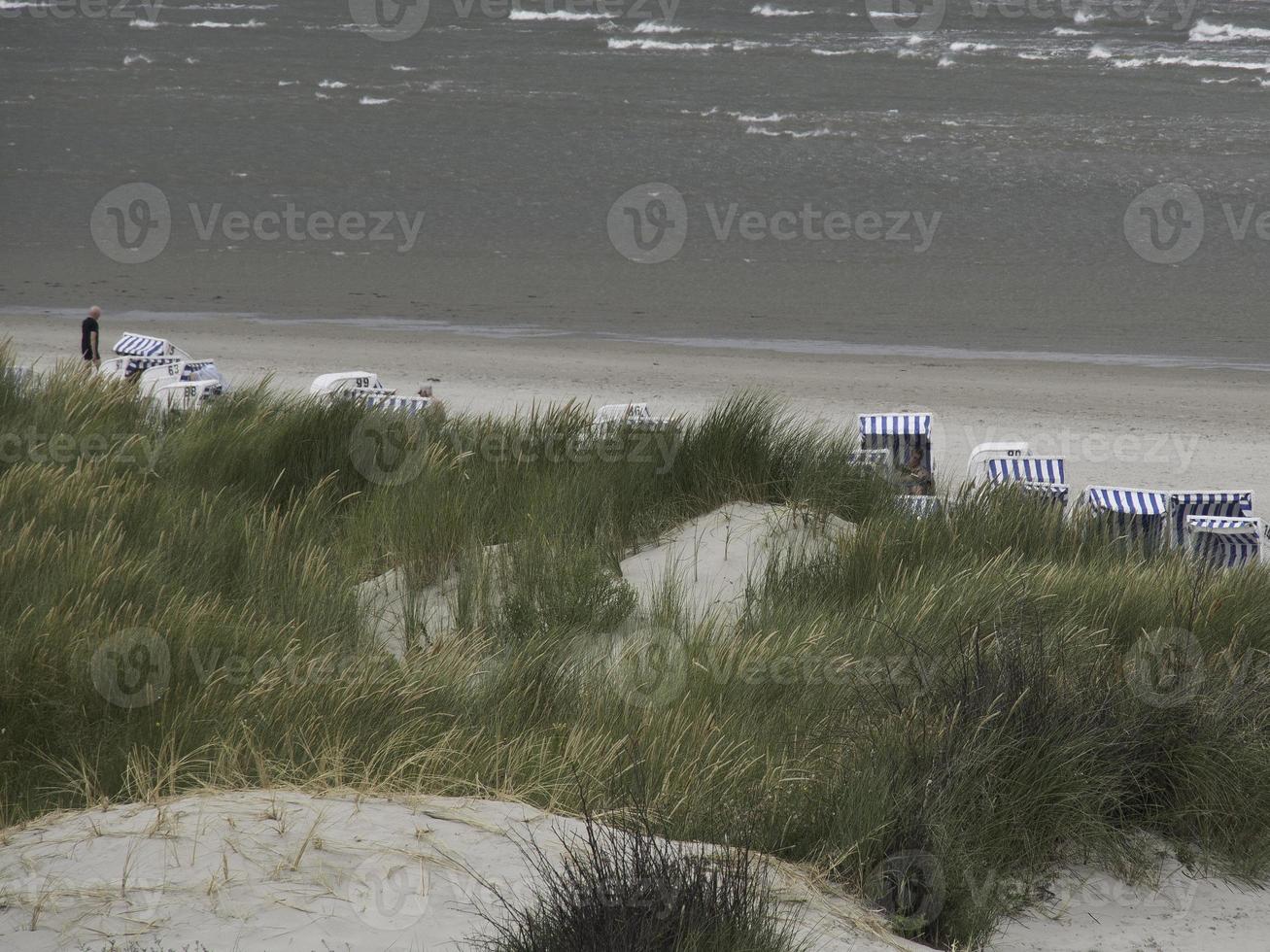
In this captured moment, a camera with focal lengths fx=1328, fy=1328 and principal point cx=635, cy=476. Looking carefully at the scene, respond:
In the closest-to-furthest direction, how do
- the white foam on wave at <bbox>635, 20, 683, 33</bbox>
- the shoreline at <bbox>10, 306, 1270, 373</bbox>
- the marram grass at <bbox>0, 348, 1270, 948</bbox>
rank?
the marram grass at <bbox>0, 348, 1270, 948</bbox>
the shoreline at <bbox>10, 306, 1270, 373</bbox>
the white foam on wave at <bbox>635, 20, 683, 33</bbox>

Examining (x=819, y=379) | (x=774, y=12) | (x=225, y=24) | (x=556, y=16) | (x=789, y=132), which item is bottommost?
(x=819, y=379)

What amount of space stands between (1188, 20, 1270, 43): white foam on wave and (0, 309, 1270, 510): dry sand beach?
35.2 metres

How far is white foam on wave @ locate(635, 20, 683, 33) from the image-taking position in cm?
5472

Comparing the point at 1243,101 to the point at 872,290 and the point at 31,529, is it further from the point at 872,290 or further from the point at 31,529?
the point at 31,529

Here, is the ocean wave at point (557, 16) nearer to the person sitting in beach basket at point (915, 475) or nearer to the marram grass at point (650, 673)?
the person sitting in beach basket at point (915, 475)

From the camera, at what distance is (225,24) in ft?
190

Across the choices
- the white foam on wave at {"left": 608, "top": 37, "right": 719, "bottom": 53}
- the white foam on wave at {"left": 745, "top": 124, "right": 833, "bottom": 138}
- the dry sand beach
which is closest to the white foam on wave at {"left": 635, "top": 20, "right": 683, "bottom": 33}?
the white foam on wave at {"left": 608, "top": 37, "right": 719, "bottom": 53}

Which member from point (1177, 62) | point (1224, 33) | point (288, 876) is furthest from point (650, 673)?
point (1224, 33)

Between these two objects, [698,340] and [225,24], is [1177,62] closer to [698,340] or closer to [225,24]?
[698,340]

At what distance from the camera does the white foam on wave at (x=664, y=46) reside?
51.0 meters

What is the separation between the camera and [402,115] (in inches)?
1652

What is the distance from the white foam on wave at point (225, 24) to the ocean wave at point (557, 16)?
10.9m

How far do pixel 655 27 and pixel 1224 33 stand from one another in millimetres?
22360

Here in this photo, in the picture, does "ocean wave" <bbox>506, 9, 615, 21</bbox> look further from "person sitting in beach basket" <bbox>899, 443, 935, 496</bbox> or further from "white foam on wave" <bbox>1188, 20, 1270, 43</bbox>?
"person sitting in beach basket" <bbox>899, 443, 935, 496</bbox>
